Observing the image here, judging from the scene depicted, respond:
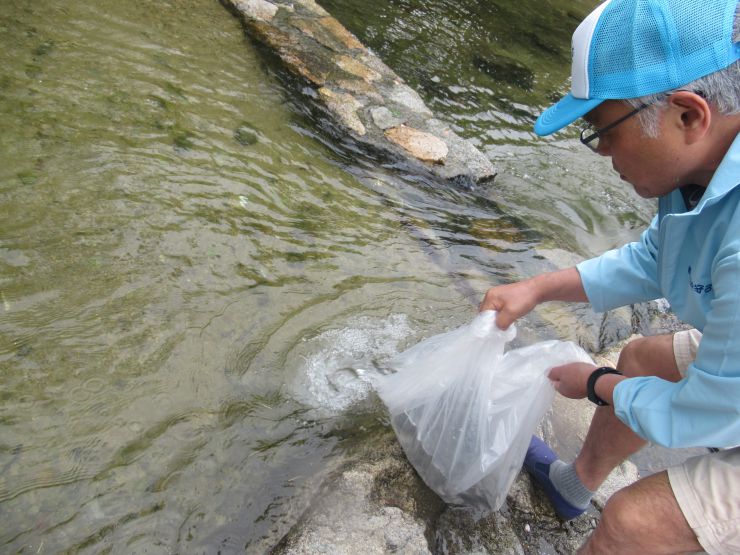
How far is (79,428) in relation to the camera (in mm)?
1893

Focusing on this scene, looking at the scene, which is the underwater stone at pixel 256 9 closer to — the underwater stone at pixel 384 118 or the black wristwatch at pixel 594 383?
the underwater stone at pixel 384 118

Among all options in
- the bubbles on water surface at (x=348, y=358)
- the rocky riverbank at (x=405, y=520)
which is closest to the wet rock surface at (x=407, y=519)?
the rocky riverbank at (x=405, y=520)

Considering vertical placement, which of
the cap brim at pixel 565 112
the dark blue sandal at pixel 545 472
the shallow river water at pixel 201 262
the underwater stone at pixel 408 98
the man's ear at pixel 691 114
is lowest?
the shallow river water at pixel 201 262

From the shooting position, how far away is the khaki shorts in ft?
4.39

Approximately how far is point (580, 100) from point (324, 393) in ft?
4.63

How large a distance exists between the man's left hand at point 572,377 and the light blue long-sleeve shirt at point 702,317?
0.70 feet

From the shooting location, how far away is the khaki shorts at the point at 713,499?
4.39ft

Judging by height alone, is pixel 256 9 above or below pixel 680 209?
below

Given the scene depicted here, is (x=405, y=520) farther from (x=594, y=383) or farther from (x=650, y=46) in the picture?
(x=650, y=46)

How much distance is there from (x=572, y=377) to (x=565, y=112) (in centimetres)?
78

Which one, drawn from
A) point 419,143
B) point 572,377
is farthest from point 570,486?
point 419,143

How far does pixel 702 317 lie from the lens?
1503 millimetres

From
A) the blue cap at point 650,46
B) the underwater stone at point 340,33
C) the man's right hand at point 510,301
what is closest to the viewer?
the blue cap at point 650,46

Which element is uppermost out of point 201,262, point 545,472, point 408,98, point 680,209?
point 680,209
